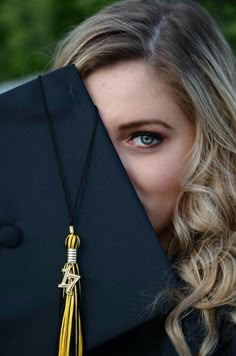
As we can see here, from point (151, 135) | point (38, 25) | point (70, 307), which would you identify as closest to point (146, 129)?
point (151, 135)

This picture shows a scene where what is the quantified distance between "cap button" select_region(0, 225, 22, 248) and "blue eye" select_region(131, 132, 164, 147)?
41cm

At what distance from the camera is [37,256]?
6.16ft

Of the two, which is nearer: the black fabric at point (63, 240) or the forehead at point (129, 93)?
the black fabric at point (63, 240)

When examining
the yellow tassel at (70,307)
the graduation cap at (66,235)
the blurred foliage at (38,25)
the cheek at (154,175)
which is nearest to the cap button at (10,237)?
the graduation cap at (66,235)

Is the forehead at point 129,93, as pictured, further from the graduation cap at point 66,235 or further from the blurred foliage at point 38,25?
the blurred foliage at point 38,25

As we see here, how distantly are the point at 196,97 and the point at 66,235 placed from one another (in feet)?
1.75

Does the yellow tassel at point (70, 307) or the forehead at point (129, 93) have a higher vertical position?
the forehead at point (129, 93)

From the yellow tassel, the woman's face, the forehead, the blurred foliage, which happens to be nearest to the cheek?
the woman's face

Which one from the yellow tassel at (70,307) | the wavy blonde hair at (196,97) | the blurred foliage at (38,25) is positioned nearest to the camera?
the yellow tassel at (70,307)

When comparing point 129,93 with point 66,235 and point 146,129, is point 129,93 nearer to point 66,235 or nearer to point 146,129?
point 146,129

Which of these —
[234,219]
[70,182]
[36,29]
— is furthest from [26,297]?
[36,29]

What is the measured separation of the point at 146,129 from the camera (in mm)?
2115

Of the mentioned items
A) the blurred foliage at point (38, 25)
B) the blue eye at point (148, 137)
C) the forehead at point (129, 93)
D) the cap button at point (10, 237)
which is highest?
the blurred foliage at point (38, 25)

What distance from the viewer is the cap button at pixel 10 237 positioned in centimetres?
188
